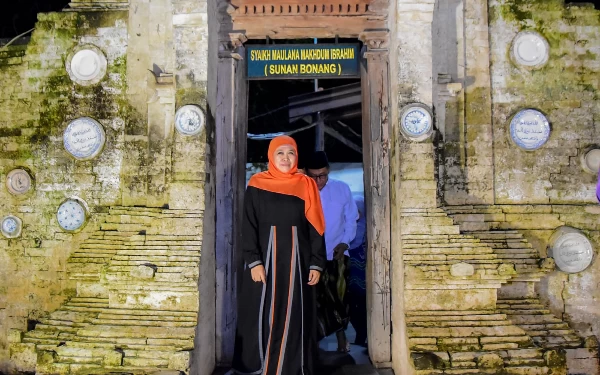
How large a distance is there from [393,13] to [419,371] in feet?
11.8

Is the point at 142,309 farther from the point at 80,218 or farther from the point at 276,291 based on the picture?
the point at 80,218

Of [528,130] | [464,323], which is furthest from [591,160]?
[464,323]

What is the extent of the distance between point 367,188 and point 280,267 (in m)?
1.77

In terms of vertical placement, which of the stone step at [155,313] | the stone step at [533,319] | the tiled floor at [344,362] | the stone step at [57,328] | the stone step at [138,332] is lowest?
the tiled floor at [344,362]

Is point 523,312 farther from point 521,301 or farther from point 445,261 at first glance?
point 445,261

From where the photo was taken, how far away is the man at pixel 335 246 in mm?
5875

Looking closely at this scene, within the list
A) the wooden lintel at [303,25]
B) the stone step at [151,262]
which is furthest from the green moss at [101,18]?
the stone step at [151,262]

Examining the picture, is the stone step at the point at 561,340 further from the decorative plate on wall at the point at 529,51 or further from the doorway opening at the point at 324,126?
the decorative plate on wall at the point at 529,51

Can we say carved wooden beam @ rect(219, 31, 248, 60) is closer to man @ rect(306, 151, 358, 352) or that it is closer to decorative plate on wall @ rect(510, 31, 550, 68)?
man @ rect(306, 151, 358, 352)

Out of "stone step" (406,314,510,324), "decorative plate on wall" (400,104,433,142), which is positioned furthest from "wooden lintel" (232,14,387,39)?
"stone step" (406,314,510,324)

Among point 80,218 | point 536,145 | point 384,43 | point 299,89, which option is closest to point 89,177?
point 80,218

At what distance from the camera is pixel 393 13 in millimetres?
5094

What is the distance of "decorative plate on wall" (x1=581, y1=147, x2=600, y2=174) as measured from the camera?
587 cm

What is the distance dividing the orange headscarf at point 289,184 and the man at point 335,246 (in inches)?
68.0
